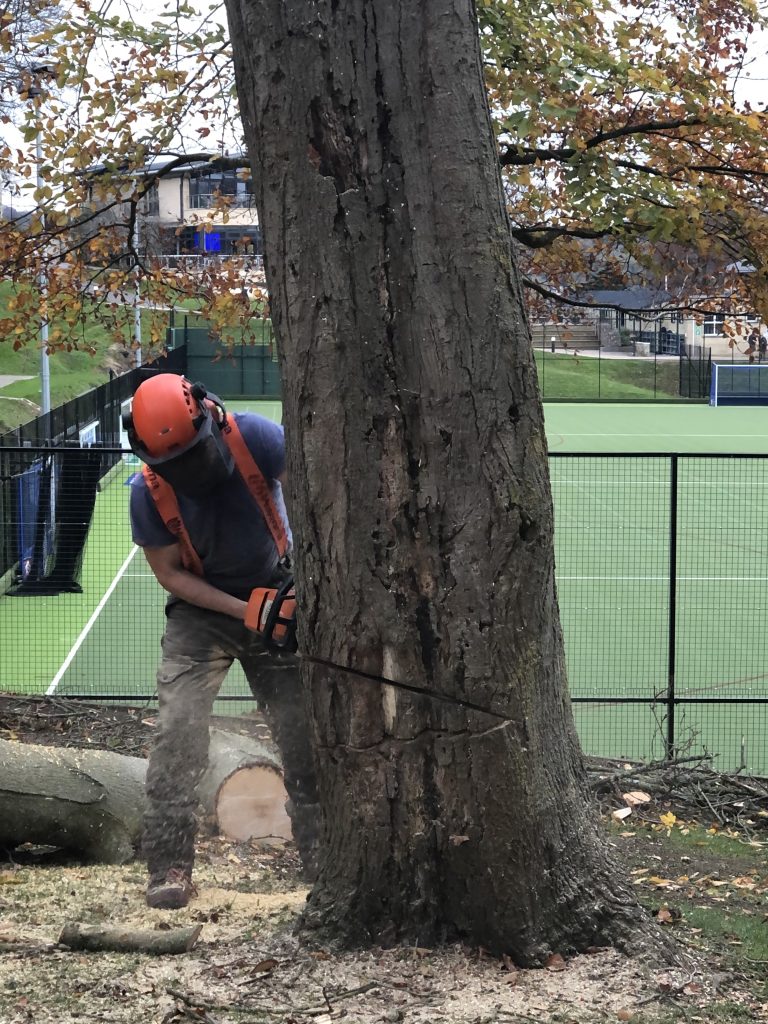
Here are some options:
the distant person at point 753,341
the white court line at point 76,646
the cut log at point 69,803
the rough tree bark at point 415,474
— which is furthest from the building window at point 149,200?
the rough tree bark at point 415,474

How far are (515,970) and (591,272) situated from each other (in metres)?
7.39

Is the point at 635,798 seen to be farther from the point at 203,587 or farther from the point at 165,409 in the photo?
the point at 165,409

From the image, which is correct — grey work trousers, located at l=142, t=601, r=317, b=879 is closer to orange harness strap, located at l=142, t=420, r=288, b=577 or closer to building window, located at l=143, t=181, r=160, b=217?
orange harness strap, located at l=142, t=420, r=288, b=577

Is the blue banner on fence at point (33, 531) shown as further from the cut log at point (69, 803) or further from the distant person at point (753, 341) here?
the cut log at point (69, 803)

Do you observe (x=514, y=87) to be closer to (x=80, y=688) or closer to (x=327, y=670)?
(x=327, y=670)

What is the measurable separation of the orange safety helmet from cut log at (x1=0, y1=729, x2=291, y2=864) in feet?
5.34

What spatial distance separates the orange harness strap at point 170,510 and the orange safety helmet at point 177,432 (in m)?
0.15

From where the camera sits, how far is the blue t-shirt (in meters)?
4.52

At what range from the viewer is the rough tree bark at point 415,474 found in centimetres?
307

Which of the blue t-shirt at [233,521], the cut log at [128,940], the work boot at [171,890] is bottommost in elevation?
the work boot at [171,890]

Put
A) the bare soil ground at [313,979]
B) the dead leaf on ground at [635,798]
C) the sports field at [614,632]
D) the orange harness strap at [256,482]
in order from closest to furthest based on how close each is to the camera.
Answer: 1. the bare soil ground at [313,979]
2. the orange harness strap at [256,482]
3. the dead leaf on ground at [635,798]
4. the sports field at [614,632]

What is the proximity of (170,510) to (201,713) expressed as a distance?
2.68ft

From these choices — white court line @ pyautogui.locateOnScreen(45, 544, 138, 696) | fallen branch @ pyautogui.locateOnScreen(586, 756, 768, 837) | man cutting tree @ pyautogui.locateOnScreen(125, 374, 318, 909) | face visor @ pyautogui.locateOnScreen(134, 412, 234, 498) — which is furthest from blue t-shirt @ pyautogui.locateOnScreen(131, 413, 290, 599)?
white court line @ pyautogui.locateOnScreen(45, 544, 138, 696)

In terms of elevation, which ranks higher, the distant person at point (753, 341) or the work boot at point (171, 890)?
the distant person at point (753, 341)
